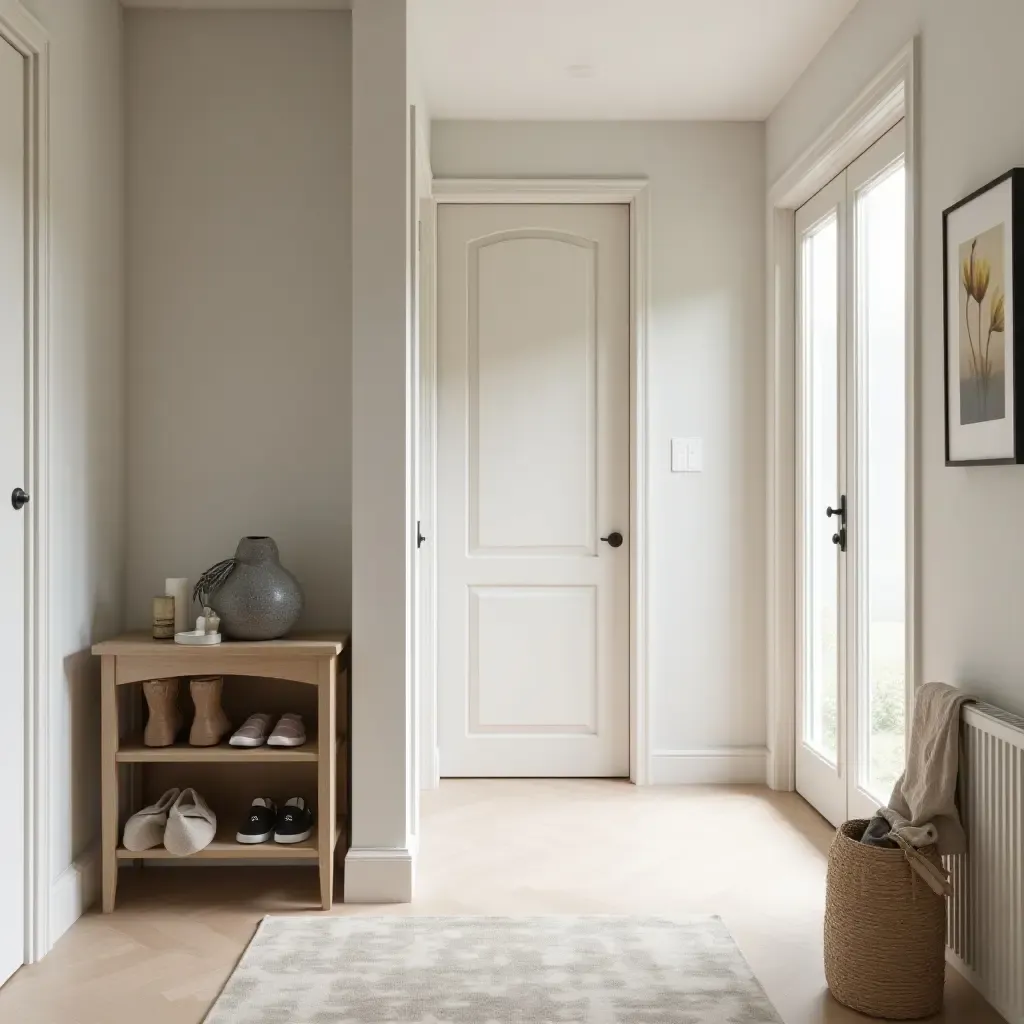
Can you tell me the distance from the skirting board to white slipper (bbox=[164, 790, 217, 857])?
366 millimetres

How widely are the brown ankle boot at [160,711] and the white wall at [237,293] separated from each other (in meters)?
0.38

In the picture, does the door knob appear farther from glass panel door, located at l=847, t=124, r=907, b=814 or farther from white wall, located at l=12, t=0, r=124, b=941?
white wall, located at l=12, t=0, r=124, b=941

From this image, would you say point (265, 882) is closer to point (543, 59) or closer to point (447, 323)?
point (447, 323)

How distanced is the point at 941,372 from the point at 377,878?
74.4 inches

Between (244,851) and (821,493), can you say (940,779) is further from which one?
(244,851)

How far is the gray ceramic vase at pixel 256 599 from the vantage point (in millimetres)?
2738

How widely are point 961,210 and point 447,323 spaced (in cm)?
210

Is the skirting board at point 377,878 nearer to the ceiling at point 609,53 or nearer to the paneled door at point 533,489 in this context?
the paneled door at point 533,489

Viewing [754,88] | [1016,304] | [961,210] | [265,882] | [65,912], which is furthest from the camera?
[754,88]

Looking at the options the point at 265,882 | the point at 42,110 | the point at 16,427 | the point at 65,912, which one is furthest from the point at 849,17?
the point at 65,912

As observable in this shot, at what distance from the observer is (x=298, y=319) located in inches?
121

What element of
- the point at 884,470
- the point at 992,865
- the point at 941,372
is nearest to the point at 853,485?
the point at 884,470

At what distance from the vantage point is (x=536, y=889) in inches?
114

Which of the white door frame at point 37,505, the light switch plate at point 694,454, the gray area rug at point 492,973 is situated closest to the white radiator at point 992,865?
the gray area rug at point 492,973
